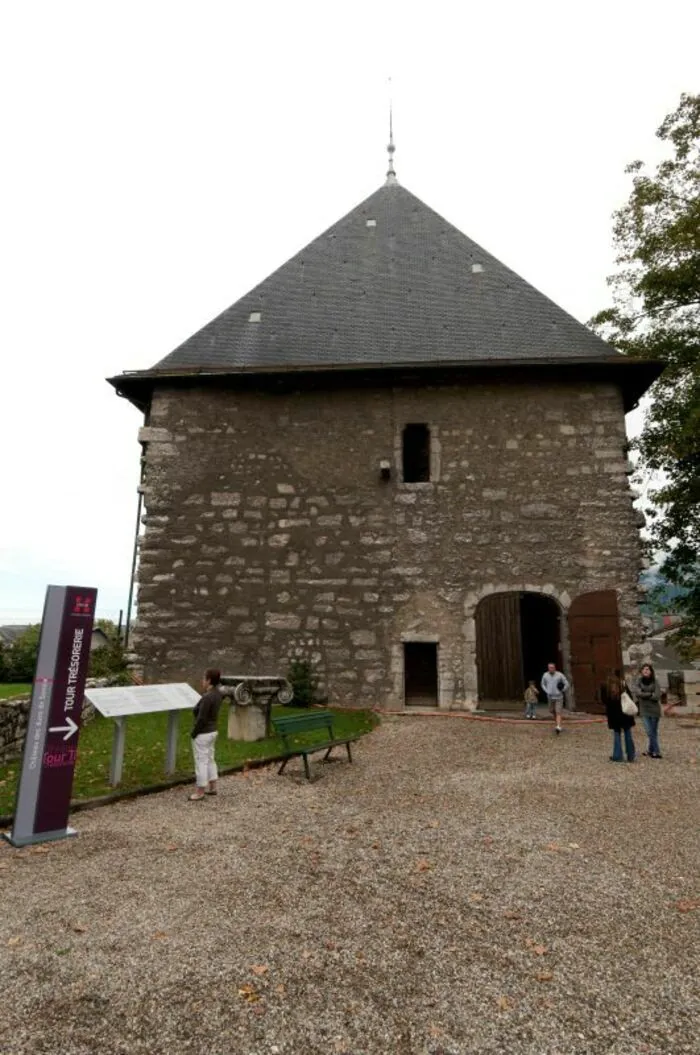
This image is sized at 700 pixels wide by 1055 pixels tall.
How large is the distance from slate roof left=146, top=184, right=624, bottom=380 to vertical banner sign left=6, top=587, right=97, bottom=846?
7.83 meters

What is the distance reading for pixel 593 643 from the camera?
34.1 feet

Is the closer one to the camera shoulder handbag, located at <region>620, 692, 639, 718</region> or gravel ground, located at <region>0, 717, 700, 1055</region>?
gravel ground, located at <region>0, 717, 700, 1055</region>

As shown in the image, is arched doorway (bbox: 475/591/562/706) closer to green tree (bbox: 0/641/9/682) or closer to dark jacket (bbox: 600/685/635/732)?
dark jacket (bbox: 600/685/635/732)

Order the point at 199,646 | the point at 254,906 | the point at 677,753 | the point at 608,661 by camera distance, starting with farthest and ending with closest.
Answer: the point at 199,646, the point at 608,661, the point at 677,753, the point at 254,906

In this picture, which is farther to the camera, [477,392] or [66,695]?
[477,392]

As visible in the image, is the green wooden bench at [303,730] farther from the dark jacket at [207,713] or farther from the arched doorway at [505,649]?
the arched doorway at [505,649]

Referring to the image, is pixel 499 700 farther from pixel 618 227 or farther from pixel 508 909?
pixel 618 227

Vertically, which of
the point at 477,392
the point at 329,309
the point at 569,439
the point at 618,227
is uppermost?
the point at 618,227

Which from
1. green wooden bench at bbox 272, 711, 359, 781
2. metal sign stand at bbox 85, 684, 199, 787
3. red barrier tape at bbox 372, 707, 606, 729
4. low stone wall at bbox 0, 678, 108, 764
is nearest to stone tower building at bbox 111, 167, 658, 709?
red barrier tape at bbox 372, 707, 606, 729

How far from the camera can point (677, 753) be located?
303 inches

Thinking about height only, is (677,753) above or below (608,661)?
below

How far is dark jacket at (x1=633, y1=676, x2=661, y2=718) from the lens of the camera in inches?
293

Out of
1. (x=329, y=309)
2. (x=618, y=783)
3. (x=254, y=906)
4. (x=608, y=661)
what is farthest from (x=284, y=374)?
(x=254, y=906)

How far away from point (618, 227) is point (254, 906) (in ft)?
53.5
